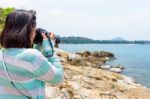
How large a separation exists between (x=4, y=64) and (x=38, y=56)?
11.2 inches

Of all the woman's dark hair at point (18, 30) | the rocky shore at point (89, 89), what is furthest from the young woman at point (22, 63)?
the rocky shore at point (89, 89)

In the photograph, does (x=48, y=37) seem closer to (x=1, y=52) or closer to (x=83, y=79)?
(x=1, y=52)

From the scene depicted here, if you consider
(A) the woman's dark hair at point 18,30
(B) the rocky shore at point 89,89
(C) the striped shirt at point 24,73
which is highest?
(A) the woman's dark hair at point 18,30

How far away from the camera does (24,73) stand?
3.28 m

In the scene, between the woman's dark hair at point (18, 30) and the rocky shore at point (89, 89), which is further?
the rocky shore at point (89, 89)

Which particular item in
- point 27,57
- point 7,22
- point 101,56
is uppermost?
point 7,22

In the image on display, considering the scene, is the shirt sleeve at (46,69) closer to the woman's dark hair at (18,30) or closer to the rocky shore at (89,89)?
the woman's dark hair at (18,30)

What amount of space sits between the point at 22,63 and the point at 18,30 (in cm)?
26

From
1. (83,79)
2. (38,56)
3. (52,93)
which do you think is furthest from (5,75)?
(83,79)

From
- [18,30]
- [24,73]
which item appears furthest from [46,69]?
[18,30]

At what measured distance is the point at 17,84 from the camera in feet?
10.8

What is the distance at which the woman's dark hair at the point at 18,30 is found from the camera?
10.6 ft

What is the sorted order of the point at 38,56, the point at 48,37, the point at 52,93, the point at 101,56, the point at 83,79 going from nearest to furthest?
the point at 38,56, the point at 48,37, the point at 52,93, the point at 83,79, the point at 101,56

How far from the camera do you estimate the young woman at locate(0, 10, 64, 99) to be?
3.25 meters
